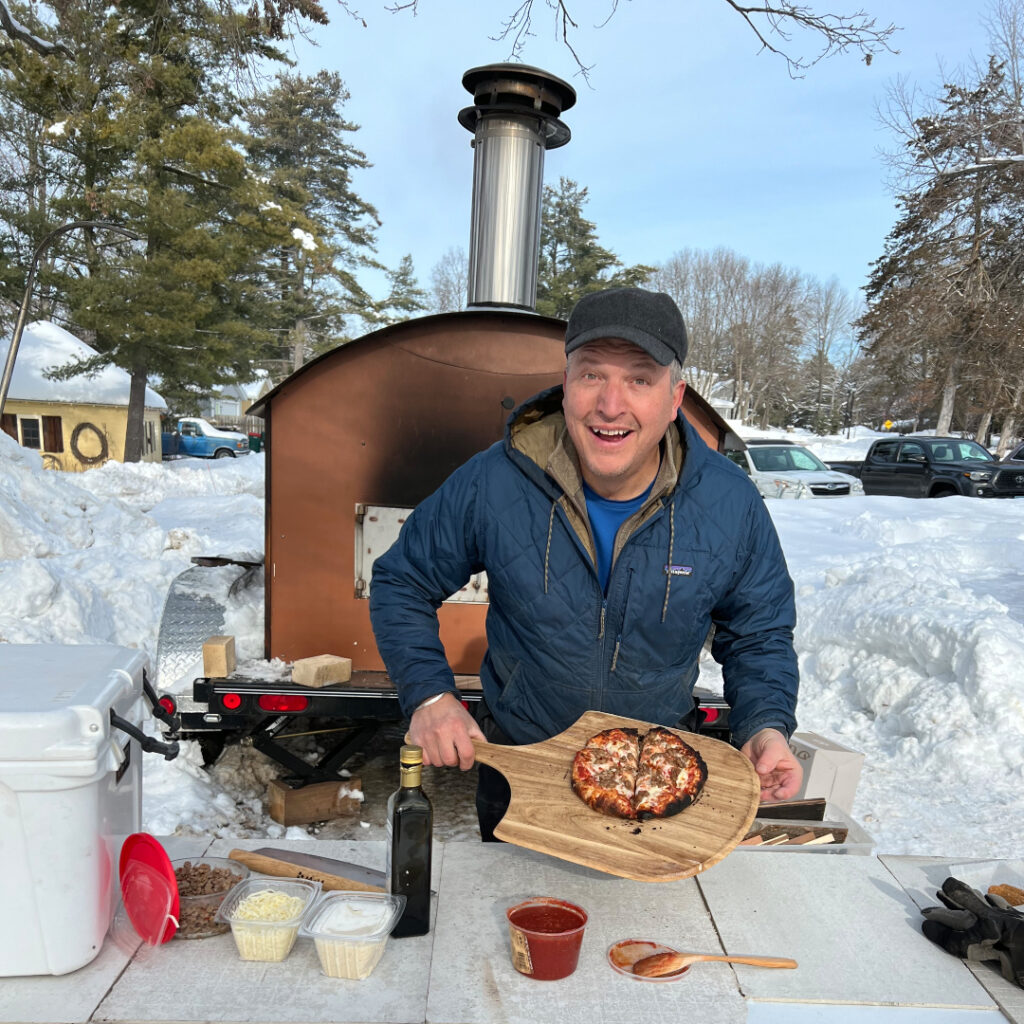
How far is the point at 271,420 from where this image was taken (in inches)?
200

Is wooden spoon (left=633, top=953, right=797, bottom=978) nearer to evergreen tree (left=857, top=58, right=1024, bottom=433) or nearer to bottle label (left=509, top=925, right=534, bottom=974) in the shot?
bottle label (left=509, top=925, right=534, bottom=974)

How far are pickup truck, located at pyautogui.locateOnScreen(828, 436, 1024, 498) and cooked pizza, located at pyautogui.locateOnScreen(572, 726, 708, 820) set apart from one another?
1972 centimetres

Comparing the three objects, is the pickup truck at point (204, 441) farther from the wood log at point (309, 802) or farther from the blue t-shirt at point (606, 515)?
the blue t-shirt at point (606, 515)

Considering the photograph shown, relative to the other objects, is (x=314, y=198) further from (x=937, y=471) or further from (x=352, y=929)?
(x=352, y=929)

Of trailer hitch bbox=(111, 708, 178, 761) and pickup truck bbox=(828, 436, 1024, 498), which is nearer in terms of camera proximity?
trailer hitch bbox=(111, 708, 178, 761)

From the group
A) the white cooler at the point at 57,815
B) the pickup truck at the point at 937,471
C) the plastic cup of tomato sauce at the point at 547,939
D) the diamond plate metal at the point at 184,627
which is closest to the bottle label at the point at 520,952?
the plastic cup of tomato sauce at the point at 547,939

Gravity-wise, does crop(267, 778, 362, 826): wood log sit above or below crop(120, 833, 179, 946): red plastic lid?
below

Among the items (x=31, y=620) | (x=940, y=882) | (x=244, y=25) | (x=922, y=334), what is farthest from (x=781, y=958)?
(x=922, y=334)

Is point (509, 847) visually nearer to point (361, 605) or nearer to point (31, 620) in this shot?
point (361, 605)

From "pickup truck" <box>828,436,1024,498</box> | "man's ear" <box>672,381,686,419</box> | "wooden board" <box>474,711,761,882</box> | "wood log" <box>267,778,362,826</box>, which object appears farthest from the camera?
"pickup truck" <box>828,436,1024,498</box>

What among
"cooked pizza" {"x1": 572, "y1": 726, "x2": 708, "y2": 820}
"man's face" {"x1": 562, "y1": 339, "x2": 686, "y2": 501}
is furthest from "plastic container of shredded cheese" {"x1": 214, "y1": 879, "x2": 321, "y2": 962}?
"man's face" {"x1": 562, "y1": 339, "x2": 686, "y2": 501}

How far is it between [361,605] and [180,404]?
33.3 metres

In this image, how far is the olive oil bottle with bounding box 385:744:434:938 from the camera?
69.3 inches

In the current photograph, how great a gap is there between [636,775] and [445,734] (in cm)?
49
